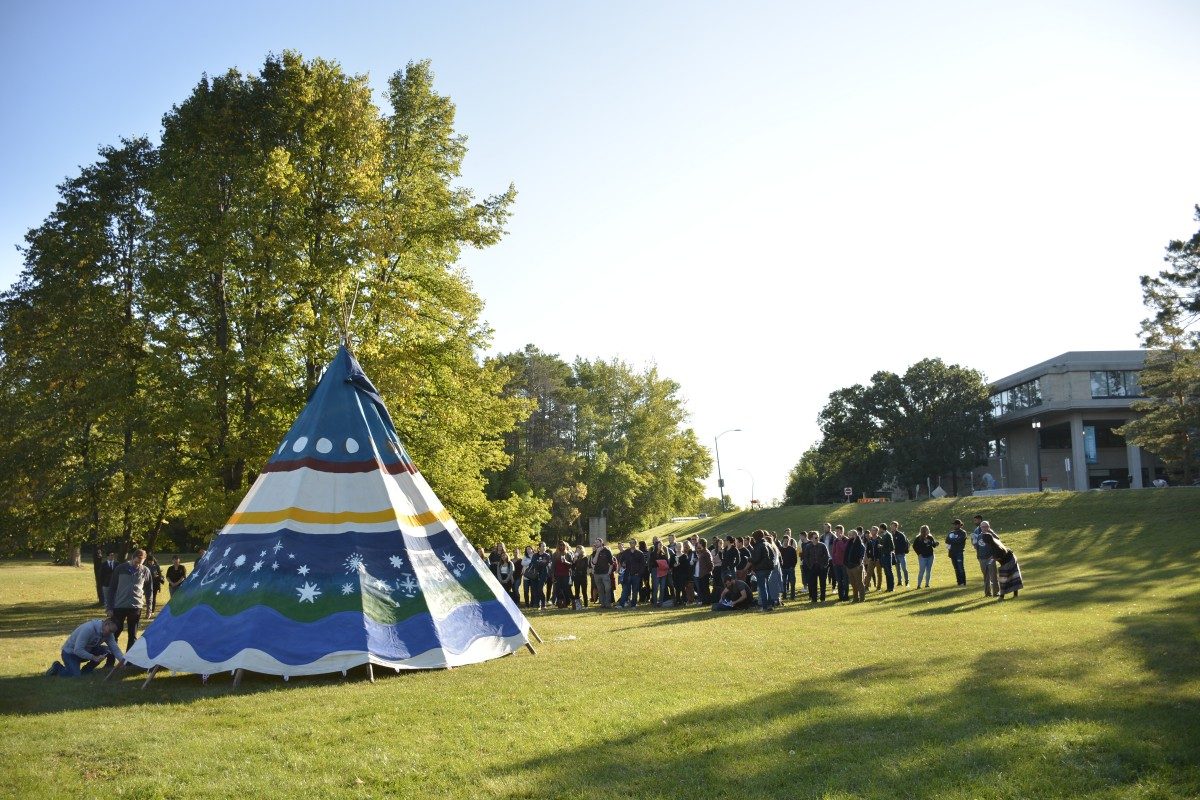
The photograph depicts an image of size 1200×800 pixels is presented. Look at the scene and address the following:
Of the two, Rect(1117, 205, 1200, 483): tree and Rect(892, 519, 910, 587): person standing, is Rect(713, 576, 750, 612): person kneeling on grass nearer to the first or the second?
Rect(892, 519, 910, 587): person standing

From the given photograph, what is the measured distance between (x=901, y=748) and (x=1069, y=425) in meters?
67.8

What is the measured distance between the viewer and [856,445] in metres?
69.1

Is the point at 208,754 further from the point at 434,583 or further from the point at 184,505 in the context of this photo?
the point at 184,505

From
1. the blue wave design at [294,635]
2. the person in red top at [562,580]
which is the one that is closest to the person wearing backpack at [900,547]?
the person in red top at [562,580]

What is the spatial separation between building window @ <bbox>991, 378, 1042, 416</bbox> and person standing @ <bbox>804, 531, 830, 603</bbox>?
50.7 meters

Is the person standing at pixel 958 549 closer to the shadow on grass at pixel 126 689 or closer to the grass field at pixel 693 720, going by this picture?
the grass field at pixel 693 720

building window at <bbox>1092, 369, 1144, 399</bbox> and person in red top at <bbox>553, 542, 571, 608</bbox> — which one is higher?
building window at <bbox>1092, 369, 1144, 399</bbox>

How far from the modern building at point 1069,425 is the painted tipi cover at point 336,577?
53.9 meters

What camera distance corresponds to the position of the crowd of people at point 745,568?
814 inches

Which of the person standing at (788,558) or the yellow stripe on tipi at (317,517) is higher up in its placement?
the yellow stripe on tipi at (317,517)

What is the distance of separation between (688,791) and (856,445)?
2568 inches

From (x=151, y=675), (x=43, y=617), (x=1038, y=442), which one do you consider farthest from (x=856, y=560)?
(x=1038, y=442)

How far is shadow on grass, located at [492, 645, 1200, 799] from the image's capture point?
6.85 meters

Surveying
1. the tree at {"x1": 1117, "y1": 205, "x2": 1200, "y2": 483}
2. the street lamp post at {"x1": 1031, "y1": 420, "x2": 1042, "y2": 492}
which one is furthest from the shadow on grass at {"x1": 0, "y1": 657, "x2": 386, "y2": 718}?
the street lamp post at {"x1": 1031, "y1": 420, "x2": 1042, "y2": 492}
